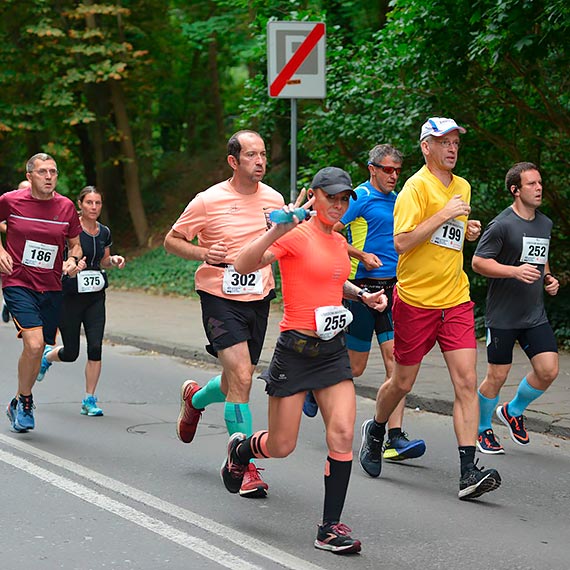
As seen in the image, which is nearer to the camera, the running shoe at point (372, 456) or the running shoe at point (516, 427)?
the running shoe at point (372, 456)

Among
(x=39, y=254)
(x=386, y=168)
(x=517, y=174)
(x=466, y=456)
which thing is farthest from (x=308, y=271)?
(x=39, y=254)

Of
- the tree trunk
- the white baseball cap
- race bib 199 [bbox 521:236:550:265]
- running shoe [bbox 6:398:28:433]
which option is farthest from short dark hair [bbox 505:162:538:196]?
the tree trunk

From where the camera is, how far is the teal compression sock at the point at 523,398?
794 centimetres

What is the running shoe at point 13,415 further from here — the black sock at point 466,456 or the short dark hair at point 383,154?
the black sock at point 466,456

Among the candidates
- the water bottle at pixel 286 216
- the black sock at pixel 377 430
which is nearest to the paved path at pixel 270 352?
the black sock at pixel 377 430

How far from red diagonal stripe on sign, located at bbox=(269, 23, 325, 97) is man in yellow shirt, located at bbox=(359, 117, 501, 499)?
15.9 ft

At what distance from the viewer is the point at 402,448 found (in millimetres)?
7500

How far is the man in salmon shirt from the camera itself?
674 centimetres

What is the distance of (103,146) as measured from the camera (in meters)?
27.2

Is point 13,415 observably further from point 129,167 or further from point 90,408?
point 129,167

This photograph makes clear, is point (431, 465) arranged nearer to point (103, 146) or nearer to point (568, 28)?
point (568, 28)

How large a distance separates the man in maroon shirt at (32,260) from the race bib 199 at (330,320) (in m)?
3.29

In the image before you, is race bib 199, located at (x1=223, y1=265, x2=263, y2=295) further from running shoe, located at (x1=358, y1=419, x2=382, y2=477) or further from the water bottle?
the water bottle

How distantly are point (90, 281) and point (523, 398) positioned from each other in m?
3.57
